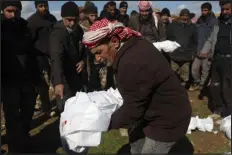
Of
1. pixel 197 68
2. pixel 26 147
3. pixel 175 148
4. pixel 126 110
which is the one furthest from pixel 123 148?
pixel 197 68

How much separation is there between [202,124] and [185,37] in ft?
8.61

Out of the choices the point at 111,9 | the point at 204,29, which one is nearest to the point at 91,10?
the point at 111,9

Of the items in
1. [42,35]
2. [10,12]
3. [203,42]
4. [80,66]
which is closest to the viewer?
[10,12]

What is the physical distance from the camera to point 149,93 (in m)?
2.35

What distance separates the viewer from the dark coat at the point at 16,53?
13.2 ft

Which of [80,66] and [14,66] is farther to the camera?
[80,66]

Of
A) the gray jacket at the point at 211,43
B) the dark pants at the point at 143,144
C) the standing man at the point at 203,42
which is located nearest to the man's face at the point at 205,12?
the standing man at the point at 203,42

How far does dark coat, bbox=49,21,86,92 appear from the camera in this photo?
13.4 feet

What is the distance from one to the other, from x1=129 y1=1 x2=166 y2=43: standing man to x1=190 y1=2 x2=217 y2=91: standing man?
1110 millimetres

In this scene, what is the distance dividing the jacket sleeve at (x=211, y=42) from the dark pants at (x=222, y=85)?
36cm

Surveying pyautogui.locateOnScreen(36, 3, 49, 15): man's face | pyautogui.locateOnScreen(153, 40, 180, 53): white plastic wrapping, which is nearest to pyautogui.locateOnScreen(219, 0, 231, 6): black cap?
pyautogui.locateOnScreen(153, 40, 180, 53): white plastic wrapping

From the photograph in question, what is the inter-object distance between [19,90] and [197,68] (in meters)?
4.19

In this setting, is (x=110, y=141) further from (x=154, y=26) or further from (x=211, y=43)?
(x=211, y=43)

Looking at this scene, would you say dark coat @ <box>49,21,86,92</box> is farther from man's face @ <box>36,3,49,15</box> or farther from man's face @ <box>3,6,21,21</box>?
man's face @ <box>36,3,49,15</box>
